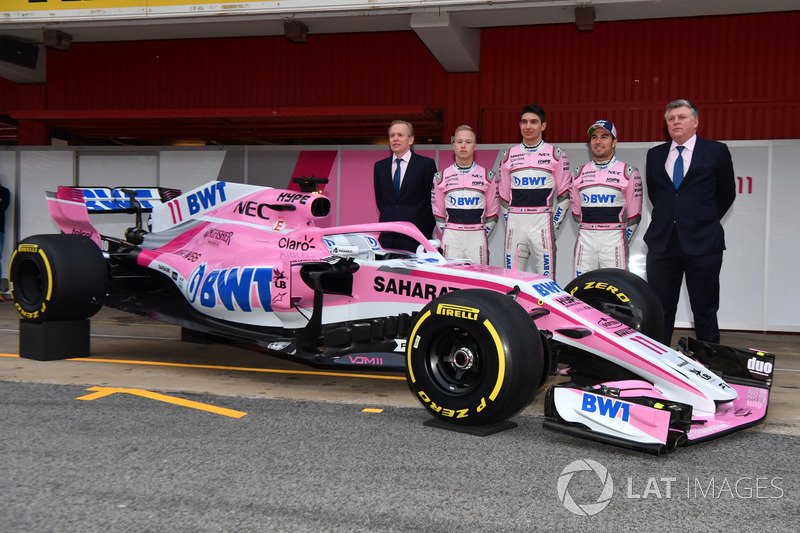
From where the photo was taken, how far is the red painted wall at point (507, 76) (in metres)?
9.84

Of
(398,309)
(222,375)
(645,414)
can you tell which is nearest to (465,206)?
(398,309)

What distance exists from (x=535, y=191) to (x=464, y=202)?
0.68m

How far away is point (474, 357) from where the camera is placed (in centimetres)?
376

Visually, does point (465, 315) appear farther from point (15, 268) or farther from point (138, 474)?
point (15, 268)

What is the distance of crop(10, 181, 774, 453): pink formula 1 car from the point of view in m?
3.54

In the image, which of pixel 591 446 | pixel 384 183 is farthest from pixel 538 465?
pixel 384 183

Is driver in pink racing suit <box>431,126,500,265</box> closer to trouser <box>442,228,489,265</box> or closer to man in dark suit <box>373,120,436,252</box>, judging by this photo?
trouser <box>442,228,489,265</box>

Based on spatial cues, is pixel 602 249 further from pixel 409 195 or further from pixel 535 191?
pixel 409 195

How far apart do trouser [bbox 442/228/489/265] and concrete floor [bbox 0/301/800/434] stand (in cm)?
177

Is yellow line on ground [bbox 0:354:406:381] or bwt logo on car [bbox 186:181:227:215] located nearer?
yellow line on ground [bbox 0:354:406:381]

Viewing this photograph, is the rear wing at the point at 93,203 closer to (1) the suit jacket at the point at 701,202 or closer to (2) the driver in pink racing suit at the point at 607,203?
(2) the driver in pink racing suit at the point at 607,203

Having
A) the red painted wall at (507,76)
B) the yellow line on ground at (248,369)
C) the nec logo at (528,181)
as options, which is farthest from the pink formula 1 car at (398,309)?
the red painted wall at (507,76)

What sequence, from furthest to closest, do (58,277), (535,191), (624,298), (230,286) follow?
(535,191) < (58,277) < (230,286) < (624,298)

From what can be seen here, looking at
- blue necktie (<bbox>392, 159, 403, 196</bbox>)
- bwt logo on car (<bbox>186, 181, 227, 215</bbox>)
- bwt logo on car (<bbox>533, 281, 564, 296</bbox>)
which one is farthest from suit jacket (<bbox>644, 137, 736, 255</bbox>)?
bwt logo on car (<bbox>186, 181, 227, 215</bbox>)
